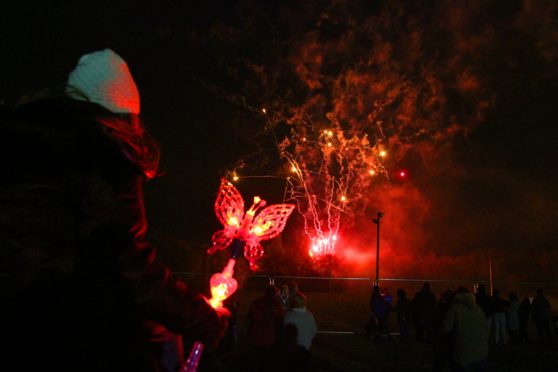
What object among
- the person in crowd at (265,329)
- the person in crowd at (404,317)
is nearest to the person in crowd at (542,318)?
the person in crowd at (404,317)

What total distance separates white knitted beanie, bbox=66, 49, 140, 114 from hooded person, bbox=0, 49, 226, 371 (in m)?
0.03

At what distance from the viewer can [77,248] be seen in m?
1.33

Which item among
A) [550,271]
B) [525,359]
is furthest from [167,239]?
[525,359]

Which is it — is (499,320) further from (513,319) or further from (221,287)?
(221,287)

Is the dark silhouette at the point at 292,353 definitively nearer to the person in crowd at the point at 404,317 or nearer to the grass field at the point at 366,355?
the grass field at the point at 366,355

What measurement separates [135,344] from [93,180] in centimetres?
49

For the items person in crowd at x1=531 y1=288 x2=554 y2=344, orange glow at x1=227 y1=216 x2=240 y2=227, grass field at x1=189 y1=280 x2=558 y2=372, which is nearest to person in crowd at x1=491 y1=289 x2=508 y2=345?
grass field at x1=189 y1=280 x2=558 y2=372

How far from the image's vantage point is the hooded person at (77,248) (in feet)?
4.10

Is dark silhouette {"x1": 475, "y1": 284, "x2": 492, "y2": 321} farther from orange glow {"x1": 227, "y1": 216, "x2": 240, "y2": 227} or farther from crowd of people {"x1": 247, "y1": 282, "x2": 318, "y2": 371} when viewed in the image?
orange glow {"x1": 227, "y1": 216, "x2": 240, "y2": 227}

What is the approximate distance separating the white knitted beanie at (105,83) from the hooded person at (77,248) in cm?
3

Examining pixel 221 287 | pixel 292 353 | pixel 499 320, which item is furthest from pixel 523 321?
pixel 221 287

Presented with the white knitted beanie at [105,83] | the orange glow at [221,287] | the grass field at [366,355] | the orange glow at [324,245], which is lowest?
the grass field at [366,355]

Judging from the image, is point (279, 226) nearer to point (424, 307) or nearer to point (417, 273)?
point (424, 307)

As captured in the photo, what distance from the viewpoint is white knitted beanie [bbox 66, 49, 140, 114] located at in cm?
154
